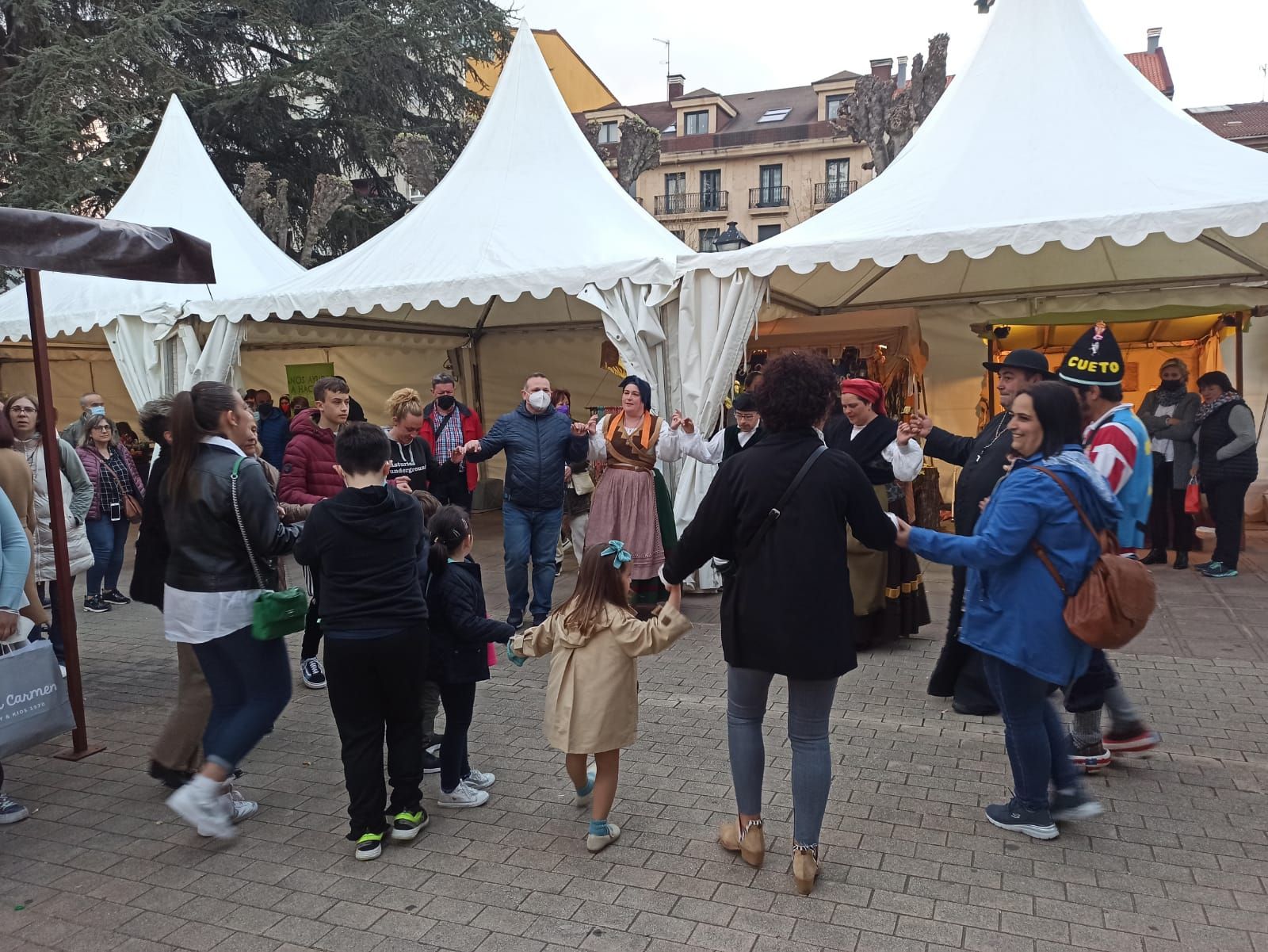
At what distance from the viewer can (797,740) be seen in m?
2.90

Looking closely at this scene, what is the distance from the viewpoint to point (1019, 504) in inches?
114

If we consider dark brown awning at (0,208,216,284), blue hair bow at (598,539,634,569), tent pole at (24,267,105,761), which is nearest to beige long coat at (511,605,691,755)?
blue hair bow at (598,539,634,569)

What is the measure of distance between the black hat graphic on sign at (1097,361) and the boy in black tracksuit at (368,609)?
2666mm

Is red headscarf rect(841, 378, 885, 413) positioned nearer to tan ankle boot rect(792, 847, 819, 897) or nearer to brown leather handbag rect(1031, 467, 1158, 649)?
brown leather handbag rect(1031, 467, 1158, 649)

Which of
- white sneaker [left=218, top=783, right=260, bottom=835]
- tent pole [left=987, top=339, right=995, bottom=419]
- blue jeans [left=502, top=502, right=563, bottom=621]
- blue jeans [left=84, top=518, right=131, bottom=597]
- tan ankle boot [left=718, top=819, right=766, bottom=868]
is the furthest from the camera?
tent pole [left=987, top=339, right=995, bottom=419]

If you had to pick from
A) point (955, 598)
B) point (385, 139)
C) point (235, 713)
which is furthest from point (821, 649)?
point (385, 139)

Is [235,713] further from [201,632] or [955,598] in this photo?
[955,598]

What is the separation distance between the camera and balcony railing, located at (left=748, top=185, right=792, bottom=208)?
139 ft

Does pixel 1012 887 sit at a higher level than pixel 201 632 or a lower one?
lower

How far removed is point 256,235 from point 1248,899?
38.2 feet

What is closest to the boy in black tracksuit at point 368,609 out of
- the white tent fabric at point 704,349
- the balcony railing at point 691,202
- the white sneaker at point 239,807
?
the white sneaker at point 239,807

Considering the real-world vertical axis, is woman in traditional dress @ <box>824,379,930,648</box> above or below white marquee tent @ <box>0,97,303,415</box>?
below

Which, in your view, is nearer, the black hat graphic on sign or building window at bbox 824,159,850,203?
the black hat graphic on sign

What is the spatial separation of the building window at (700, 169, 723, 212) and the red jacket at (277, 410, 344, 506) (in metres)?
41.0
